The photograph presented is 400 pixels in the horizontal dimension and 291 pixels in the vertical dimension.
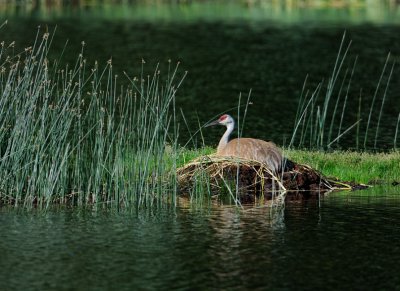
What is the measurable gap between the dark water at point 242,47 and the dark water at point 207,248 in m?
7.41

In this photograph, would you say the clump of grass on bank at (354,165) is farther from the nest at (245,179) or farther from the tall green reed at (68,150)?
the tall green reed at (68,150)

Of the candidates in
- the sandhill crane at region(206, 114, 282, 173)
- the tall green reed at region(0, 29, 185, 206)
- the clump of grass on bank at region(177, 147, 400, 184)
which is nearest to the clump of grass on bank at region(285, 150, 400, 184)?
the clump of grass on bank at region(177, 147, 400, 184)

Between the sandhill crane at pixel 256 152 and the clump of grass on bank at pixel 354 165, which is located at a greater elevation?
the sandhill crane at pixel 256 152

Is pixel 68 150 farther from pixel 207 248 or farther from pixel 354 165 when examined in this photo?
pixel 354 165

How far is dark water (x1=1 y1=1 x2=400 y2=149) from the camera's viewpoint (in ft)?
90.0

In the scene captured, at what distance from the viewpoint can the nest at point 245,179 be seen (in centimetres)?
1586

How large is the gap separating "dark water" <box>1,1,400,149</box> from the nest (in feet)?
18.6

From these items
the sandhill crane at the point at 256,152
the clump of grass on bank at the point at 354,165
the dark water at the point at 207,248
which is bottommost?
the dark water at the point at 207,248

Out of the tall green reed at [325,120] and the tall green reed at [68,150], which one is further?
the tall green reed at [325,120]

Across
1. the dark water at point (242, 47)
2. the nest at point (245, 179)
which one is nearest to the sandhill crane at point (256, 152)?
the nest at point (245, 179)

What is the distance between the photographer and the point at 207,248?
12.6 meters

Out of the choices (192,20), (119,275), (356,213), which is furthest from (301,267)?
(192,20)

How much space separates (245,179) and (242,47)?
79.5 ft

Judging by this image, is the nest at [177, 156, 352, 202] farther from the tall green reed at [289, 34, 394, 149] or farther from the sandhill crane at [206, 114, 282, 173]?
the tall green reed at [289, 34, 394, 149]
